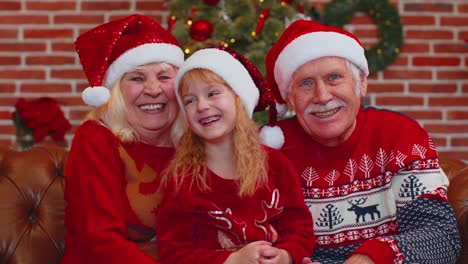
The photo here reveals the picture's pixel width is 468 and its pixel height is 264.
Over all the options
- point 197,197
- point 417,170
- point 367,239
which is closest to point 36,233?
point 197,197

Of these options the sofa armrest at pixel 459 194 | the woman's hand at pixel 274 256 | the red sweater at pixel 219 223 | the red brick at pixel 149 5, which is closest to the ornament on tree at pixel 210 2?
the red brick at pixel 149 5

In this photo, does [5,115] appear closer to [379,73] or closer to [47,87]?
[47,87]

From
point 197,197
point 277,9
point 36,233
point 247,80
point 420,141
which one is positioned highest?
point 277,9

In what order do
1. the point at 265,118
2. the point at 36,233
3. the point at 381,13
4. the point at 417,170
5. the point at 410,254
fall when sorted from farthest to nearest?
the point at 381,13 → the point at 265,118 → the point at 36,233 → the point at 417,170 → the point at 410,254

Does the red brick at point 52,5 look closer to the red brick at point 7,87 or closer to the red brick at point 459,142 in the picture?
the red brick at point 7,87

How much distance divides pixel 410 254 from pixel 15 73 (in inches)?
109

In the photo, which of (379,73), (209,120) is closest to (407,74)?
(379,73)

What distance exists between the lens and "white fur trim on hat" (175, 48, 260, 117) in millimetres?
1943

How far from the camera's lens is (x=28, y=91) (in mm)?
3820

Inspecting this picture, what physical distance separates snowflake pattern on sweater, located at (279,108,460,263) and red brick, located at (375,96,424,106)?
69.0 inches

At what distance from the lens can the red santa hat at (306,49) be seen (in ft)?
6.83

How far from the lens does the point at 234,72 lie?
1.97 metres

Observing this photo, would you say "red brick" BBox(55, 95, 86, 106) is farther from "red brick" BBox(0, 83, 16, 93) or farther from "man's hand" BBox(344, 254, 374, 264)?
"man's hand" BBox(344, 254, 374, 264)

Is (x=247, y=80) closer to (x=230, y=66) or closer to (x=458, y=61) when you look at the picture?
(x=230, y=66)
